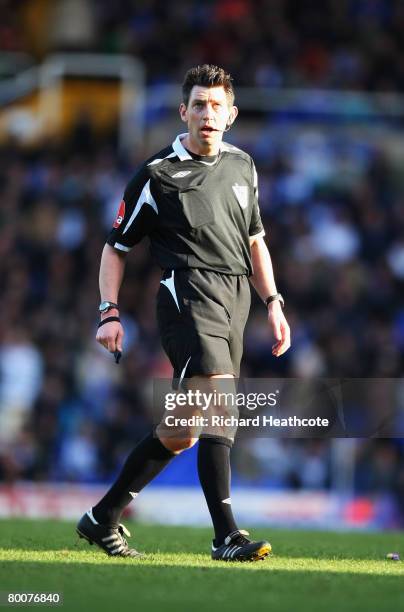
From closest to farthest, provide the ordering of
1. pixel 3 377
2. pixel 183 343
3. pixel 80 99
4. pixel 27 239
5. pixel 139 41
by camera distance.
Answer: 1. pixel 183 343
2. pixel 3 377
3. pixel 27 239
4. pixel 80 99
5. pixel 139 41

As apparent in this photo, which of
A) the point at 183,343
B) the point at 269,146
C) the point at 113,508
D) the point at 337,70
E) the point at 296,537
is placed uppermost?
the point at 337,70

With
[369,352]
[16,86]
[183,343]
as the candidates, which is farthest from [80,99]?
[183,343]

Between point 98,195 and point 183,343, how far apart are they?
10.0 m

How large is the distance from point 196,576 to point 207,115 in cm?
217

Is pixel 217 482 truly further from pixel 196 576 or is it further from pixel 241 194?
pixel 241 194

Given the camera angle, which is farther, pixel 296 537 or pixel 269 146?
pixel 269 146

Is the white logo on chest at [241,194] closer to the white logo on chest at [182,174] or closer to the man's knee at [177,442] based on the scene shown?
the white logo on chest at [182,174]

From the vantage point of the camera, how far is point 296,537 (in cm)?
832

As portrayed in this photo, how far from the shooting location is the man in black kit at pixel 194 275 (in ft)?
20.0

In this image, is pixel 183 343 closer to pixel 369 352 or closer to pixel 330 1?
pixel 369 352

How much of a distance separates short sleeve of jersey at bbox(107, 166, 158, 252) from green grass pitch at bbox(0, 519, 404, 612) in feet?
5.00

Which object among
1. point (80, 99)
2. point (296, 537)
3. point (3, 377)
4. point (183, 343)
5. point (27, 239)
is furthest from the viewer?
point (80, 99)

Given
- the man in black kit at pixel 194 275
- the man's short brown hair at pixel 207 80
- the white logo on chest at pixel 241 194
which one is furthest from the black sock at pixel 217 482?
the man's short brown hair at pixel 207 80

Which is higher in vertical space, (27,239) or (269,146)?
(269,146)
